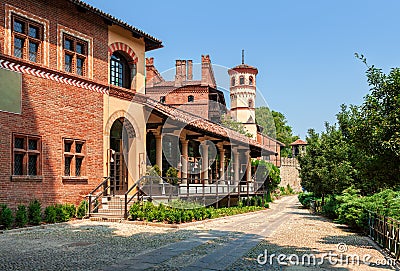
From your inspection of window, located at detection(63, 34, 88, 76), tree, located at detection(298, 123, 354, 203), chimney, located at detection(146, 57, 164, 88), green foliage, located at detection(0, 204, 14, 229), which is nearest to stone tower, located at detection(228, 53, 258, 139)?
chimney, located at detection(146, 57, 164, 88)

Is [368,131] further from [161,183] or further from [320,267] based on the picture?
[161,183]

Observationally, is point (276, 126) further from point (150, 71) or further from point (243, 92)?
point (150, 71)

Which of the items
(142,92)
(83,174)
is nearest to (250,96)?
(142,92)

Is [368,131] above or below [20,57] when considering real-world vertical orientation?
below

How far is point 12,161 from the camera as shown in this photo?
560 inches

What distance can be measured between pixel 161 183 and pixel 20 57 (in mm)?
7502

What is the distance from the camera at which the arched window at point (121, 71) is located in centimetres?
1955

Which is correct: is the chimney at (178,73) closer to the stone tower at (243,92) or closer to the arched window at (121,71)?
the stone tower at (243,92)

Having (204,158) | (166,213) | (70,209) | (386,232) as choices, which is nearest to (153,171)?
(166,213)

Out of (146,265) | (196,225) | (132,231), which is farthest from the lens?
(196,225)

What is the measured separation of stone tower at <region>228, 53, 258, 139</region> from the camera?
60188mm

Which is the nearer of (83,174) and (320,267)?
(320,267)

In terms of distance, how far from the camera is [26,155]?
1477cm

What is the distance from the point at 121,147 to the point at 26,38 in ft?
22.5
